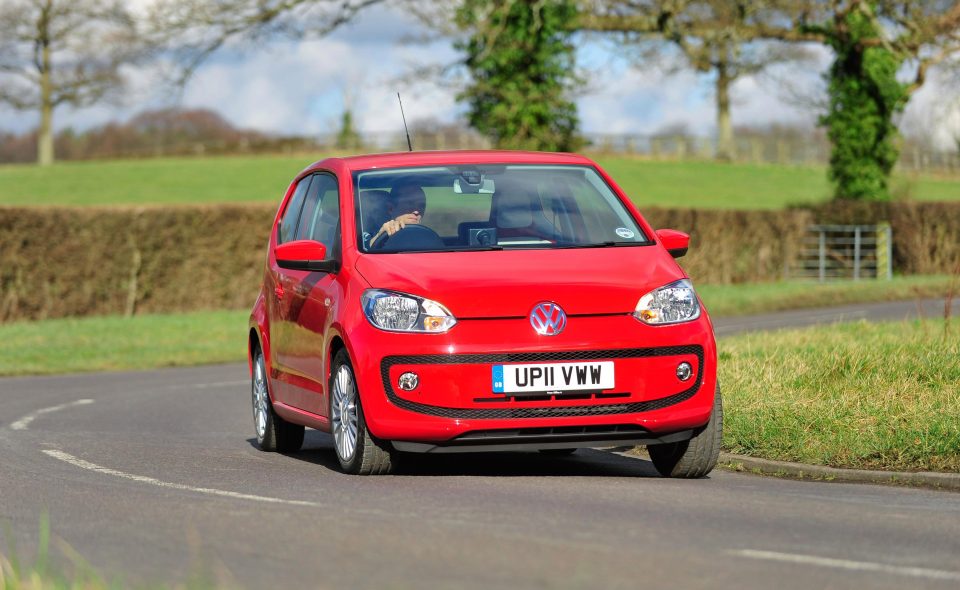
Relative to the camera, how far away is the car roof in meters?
9.98

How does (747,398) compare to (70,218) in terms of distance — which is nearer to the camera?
(747,398)

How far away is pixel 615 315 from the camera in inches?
335

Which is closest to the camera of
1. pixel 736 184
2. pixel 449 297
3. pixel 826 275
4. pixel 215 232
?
pixel 449 297

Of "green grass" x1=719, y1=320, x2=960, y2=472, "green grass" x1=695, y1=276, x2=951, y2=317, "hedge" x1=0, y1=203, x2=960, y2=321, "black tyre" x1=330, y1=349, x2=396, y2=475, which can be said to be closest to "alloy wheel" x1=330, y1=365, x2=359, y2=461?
"black tyre" x1=330, y1=349, x2=396, y2=475

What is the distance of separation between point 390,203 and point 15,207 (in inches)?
735

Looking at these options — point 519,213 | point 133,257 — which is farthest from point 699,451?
point 133,257

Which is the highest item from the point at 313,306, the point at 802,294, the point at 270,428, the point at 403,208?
the point at 403,208

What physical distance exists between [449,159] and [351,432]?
1.96 meters

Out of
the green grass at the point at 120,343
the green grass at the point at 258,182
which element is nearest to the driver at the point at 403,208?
the green grass at the point at 120,343

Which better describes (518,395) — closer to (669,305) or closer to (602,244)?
(669,305)

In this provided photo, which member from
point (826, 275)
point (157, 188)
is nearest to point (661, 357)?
point (826, 275)

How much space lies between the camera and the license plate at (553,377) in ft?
27.6

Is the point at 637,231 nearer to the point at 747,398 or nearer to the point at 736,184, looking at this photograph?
the point at 747,398

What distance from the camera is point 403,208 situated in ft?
31.5
